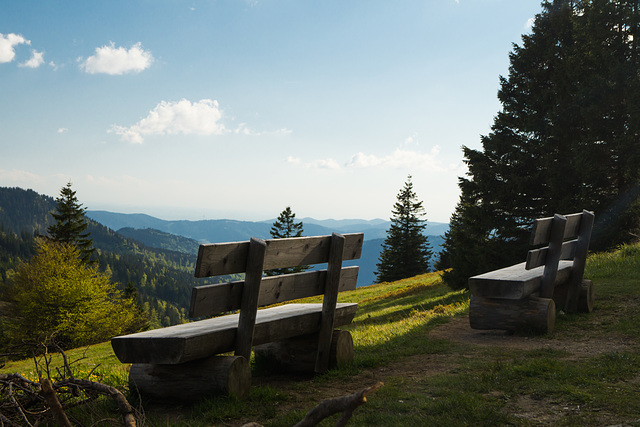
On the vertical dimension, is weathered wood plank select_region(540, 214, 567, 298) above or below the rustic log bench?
above

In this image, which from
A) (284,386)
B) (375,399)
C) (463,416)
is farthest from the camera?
(284,386)

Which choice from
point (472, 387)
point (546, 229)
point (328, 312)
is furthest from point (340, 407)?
point (546, 229)

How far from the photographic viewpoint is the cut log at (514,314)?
7160mm

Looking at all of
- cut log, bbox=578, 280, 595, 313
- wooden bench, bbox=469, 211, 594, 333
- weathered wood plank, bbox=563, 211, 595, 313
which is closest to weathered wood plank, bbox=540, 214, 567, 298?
wooden bench, bbox=469, 211, 594, 333

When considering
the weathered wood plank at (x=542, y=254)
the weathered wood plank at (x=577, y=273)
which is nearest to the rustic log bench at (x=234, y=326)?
the weathered wood plank at (x=542, y=254)

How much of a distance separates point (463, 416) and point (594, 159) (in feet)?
62.8

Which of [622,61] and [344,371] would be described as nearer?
[344,371]

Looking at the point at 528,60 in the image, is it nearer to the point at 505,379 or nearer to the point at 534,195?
the point at 534,195

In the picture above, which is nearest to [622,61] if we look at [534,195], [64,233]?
[534,195]

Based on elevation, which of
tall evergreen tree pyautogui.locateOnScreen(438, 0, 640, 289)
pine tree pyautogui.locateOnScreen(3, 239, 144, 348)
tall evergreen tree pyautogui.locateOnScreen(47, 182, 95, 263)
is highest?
tall evergreen tree pyautogui.locateOnScreen(438, 0, 640, 289)

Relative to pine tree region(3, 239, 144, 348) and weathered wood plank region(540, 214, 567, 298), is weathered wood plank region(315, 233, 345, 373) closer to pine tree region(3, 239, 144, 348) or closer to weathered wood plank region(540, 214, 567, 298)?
weathered wood plank region(540, 214, 567, 298)

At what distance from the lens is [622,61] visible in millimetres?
19219

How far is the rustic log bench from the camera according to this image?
13.3ft

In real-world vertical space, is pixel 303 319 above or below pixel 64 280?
above
